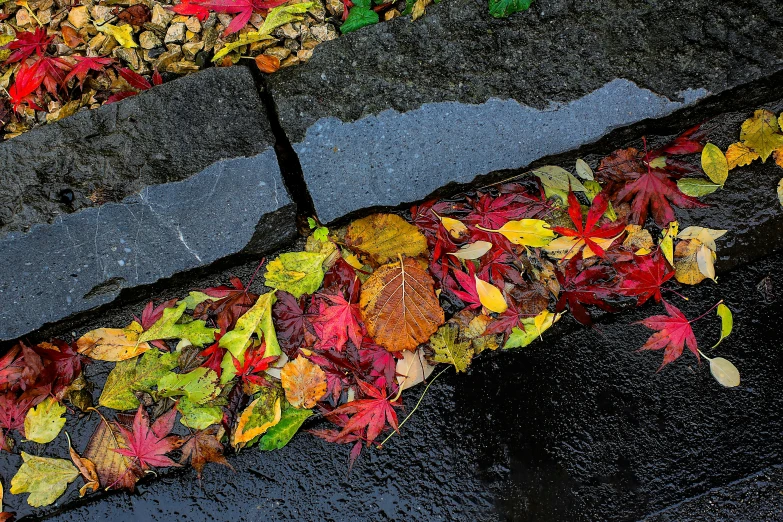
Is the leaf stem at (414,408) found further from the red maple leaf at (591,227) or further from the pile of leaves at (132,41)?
the pile of leaves at (132,41)

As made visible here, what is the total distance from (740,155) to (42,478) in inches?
111

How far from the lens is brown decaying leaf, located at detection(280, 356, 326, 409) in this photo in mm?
1878

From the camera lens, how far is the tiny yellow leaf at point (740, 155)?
1965mm

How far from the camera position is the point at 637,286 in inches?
74.8

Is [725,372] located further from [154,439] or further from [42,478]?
[42,478]

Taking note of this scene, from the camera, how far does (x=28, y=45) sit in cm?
205

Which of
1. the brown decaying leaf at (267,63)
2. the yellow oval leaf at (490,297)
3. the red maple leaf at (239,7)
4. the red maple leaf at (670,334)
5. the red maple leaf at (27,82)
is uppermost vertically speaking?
the red maple leaf at (239,7)

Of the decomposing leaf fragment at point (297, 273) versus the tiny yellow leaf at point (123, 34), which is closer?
the decomposing leaf fragment at point (297, 273)

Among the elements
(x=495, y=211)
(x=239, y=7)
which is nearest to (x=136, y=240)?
(x=239, y=7)

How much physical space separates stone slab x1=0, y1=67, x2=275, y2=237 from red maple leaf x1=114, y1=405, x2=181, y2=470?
79 centimetres

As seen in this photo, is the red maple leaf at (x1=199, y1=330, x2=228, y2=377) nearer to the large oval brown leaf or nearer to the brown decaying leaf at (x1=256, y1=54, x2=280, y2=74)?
the large oval brown leaf

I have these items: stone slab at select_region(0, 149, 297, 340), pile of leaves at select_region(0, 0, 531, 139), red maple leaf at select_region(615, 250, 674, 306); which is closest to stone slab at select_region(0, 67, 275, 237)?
stone slab at select_region(0, 149, 297, 340)

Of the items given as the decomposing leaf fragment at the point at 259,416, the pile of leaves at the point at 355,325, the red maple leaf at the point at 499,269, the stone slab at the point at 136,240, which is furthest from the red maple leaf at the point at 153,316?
the red maple leaf at the point at 499,269

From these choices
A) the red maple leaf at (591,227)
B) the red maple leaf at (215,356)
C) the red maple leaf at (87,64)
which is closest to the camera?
the red maple leaf at (591,227)
